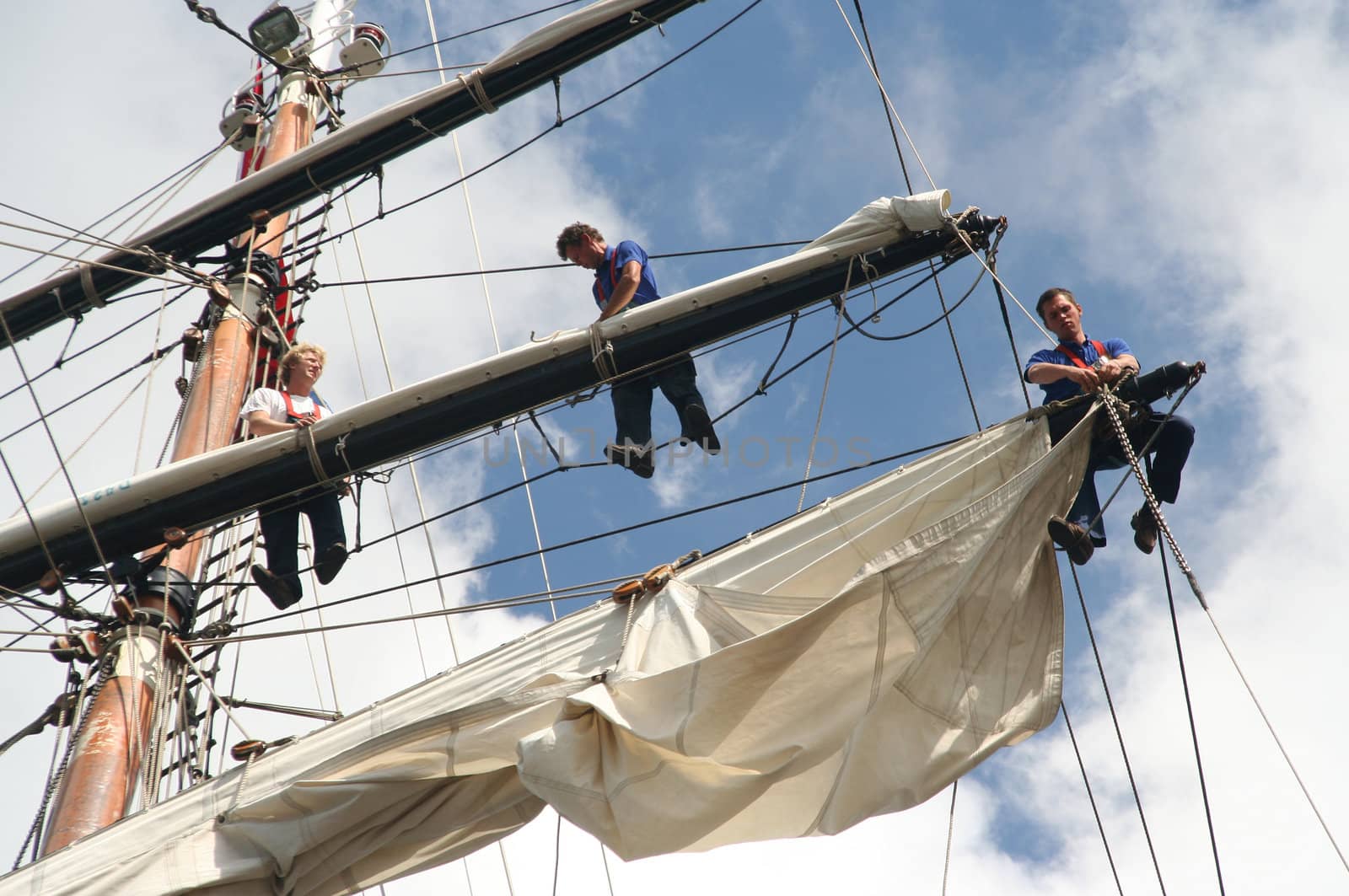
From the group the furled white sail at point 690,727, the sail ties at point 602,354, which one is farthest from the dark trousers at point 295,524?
the sail ties at point 602,354

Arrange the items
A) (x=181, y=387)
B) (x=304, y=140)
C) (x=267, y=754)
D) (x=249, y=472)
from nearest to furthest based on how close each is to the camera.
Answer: (x=267, y=754), (x=249, y=472), (x=181, y=387), (x=304, y=140)

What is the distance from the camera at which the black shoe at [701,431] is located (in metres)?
7.09

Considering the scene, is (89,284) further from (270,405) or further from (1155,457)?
(1155,457)

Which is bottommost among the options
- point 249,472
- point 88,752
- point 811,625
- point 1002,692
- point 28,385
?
point 1002,692

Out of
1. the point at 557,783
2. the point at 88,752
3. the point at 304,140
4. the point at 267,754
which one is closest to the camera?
the point at 557,783

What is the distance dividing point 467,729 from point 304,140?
7134 mm

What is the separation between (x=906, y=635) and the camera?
5668 millimetres

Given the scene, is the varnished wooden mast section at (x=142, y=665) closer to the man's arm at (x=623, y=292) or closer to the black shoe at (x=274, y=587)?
the black shoe at (x=274, y=587)

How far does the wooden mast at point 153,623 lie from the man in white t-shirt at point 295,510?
443 millimetres

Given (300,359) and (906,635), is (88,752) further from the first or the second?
(906,635)

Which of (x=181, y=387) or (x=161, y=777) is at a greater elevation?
(x=181, y=387)

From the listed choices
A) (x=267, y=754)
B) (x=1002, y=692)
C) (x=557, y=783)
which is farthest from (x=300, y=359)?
(x=1002, y=692)

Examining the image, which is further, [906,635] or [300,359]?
[300,359]

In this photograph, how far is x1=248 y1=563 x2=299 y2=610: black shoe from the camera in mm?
6988
